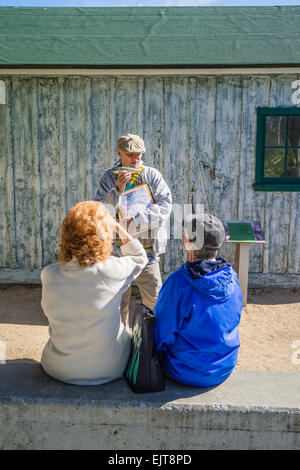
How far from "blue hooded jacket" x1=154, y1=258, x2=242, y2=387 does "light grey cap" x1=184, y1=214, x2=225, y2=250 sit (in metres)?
0.10

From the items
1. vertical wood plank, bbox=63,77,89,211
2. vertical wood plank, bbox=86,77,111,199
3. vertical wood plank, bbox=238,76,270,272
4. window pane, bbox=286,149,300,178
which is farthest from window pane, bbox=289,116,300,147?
vertical wood plank, bbox=63,77,89,211

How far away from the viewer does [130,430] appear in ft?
8.23

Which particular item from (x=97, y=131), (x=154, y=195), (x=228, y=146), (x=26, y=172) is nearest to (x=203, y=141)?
(x=228, y=146)

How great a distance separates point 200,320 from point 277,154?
495 cm

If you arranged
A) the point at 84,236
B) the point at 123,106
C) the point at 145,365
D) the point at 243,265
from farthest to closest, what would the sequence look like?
1. the point at 123,106
2. the point at 243,265
3. the point at 145,365
4. the point at 84,236

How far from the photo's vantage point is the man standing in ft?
12.6

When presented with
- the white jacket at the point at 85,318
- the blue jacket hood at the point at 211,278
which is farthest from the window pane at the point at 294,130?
the white jacket at the point at 85,318

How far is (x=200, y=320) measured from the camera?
2488 millimetres

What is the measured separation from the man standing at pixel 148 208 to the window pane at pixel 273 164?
128 inches

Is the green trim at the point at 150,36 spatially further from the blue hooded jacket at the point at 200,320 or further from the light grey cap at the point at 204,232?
the blue hooded jacket at the point at 200,320

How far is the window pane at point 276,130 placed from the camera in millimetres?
6738

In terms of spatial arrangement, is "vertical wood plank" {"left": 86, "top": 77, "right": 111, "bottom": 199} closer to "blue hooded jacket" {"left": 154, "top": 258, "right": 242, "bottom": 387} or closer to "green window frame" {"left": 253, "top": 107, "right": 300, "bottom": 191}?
"green window frame" {"left": 253, "top": 107, "right": 300, "bottom": 191}

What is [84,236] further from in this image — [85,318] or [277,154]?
[277,154]

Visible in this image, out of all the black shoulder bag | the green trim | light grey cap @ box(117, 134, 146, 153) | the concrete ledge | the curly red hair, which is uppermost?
the green trim
